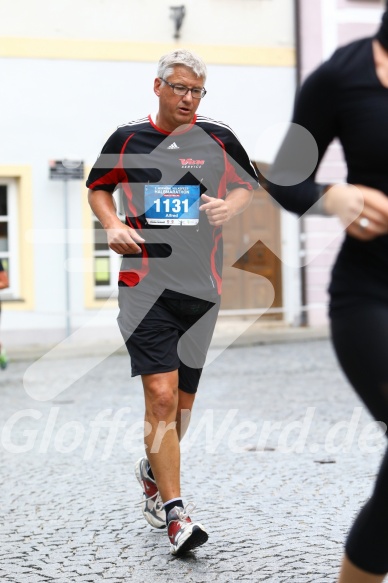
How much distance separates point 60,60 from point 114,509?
46.2 feet

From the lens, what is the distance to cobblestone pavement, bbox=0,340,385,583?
4629 millimetres

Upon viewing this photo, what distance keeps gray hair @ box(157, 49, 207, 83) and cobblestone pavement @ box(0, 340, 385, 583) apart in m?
1.88

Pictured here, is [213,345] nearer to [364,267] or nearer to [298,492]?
[298,492]

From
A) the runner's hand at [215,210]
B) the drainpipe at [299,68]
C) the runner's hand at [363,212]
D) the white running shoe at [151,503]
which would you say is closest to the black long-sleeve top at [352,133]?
the runner's hand at [363,212]

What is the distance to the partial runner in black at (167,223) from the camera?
498cm

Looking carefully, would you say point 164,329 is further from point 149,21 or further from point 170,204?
point 149,21

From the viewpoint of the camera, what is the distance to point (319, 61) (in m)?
20.9

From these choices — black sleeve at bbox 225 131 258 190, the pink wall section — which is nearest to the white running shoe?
black sleeve at bbox 225 131 258 190

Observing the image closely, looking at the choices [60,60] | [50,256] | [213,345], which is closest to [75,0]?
[60,60]

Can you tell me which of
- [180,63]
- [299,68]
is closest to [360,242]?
[180,63]

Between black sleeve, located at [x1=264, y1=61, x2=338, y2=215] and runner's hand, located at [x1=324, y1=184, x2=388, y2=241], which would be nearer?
runner's hand, located at [x1=324, y1=184, x2=388, y2=241]

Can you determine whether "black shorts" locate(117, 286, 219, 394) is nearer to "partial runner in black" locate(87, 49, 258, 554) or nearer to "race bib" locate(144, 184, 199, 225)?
"partial runner in black" locate(87, 49, 258, 554)

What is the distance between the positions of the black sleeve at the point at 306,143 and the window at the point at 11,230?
1629 centimetres

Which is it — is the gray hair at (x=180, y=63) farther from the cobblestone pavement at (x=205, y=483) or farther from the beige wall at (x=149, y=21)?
the beige wall at (x=149, y=21)
